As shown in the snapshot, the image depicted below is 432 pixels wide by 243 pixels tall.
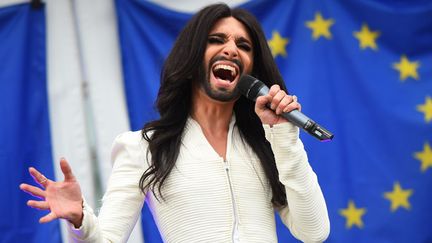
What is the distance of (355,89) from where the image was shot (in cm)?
322

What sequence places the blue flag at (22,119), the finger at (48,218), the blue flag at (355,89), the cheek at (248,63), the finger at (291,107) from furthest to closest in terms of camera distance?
the blue flag at (355,89) < the blue flag at (22,119) < the cheek at (248,63) < the finger at (291,107) < the finger at (48,218)

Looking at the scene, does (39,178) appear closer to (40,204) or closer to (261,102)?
(40,204)

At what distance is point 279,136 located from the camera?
1.76 metres

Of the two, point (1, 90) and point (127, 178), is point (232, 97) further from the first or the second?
point (1, 90)

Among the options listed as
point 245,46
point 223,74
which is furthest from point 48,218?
point 245,46

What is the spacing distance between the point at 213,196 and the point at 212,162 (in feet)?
0.33

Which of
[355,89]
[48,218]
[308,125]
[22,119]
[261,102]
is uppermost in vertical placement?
[355,89]

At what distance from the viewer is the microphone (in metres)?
1.59

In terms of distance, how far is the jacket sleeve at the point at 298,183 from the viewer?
5.76 feet

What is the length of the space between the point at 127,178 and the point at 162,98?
0.31 m

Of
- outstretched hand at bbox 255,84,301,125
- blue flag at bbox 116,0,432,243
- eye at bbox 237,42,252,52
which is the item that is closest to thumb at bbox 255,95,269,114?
outstretched hand at bbox 255,84,301,125

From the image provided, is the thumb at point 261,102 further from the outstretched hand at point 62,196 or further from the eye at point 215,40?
the outstretched hand at point 62,196

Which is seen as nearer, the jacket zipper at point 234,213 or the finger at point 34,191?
the finger at point 34,191

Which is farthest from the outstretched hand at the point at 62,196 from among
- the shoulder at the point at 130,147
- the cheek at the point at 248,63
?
the cheek at the point at 248,63
